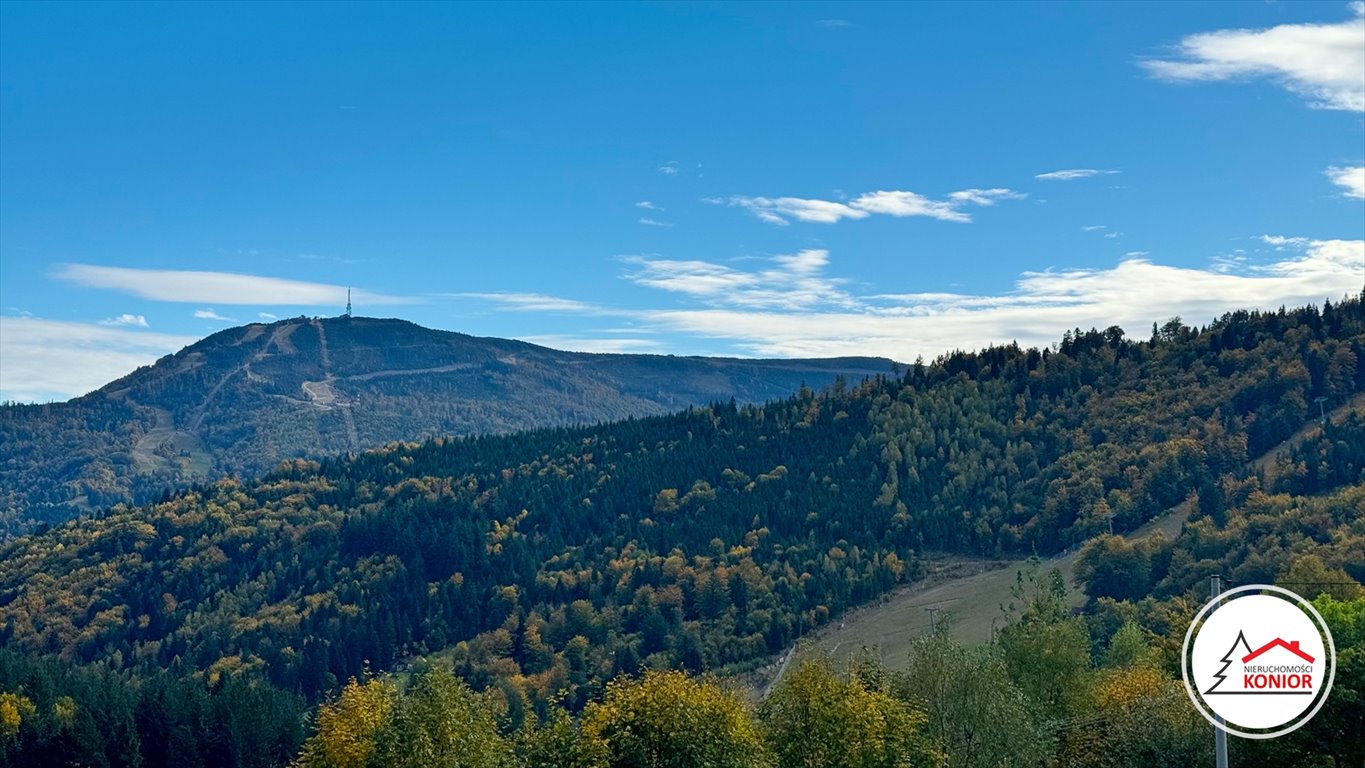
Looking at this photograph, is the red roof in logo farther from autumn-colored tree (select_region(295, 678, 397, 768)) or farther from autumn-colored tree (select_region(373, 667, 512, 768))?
autumn-colored tree (select_region(295, 678, 397, 768))

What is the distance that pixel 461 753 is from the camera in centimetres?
7012

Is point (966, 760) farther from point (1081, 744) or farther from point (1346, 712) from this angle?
point (1346, 712)

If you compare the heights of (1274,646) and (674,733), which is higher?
Result: (1274,646)

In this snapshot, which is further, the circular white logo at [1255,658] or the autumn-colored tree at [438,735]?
the autumn-colored tree at [438,735]

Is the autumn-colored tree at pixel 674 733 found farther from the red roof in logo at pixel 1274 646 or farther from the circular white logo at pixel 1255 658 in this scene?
the red roof in logo at pixel 1274 646

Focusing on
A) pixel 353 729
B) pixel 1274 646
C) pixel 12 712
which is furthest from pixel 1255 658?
pixel 12 712

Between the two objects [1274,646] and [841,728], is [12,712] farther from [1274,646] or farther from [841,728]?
[1274,646]

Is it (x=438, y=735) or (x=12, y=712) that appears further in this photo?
(x=12, y=712)

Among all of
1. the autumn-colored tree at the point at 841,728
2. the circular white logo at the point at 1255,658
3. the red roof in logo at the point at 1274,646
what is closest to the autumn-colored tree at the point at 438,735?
the autumn-colored tree at the point at 841,728

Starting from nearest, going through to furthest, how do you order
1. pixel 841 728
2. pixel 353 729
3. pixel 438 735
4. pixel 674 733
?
pixel 674 733 → pixel 438 735 → pixel 841 728 → pixel 353 729

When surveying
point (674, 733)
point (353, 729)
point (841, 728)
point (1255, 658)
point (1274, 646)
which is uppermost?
point (1274, 646)

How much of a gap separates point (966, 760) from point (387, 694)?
39.7 m

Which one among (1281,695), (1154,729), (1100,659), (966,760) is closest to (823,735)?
(966,760)

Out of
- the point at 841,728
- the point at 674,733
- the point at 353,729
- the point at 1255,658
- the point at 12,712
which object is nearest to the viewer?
the point at 1255,658
